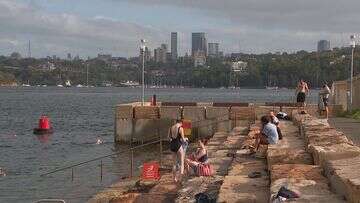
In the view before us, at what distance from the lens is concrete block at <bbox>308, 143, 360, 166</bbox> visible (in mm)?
12555

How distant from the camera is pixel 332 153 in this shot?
1274cm

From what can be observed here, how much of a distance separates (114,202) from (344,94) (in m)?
25.1

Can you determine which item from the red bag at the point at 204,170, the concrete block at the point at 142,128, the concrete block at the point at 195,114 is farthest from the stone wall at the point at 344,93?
the red bag at the point at 204,170

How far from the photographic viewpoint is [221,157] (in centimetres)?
1939

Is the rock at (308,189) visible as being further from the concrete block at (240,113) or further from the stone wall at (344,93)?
the concrete block at (240,113)

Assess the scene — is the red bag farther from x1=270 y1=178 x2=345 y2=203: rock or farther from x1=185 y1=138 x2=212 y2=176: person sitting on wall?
x1=270 y1=178 x2=345 y2=203: rock

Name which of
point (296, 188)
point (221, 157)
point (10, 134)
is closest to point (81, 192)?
point (221, 157)

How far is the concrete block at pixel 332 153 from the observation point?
12555 millimetres

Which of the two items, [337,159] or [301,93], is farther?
[301,93]

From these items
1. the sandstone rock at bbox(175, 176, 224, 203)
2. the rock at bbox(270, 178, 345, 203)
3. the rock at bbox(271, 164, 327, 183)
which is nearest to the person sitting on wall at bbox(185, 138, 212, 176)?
the sandstone rock at bbox(175, 176, 224, 203)

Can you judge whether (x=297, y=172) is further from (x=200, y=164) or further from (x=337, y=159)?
(x=200, y=164)

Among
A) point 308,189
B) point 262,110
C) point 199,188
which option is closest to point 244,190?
point 308,189

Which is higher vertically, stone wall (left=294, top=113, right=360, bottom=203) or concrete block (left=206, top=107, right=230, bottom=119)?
stone wall (left=294, top=113, right=360, bottom=203)

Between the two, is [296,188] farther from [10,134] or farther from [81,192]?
[10,134]
